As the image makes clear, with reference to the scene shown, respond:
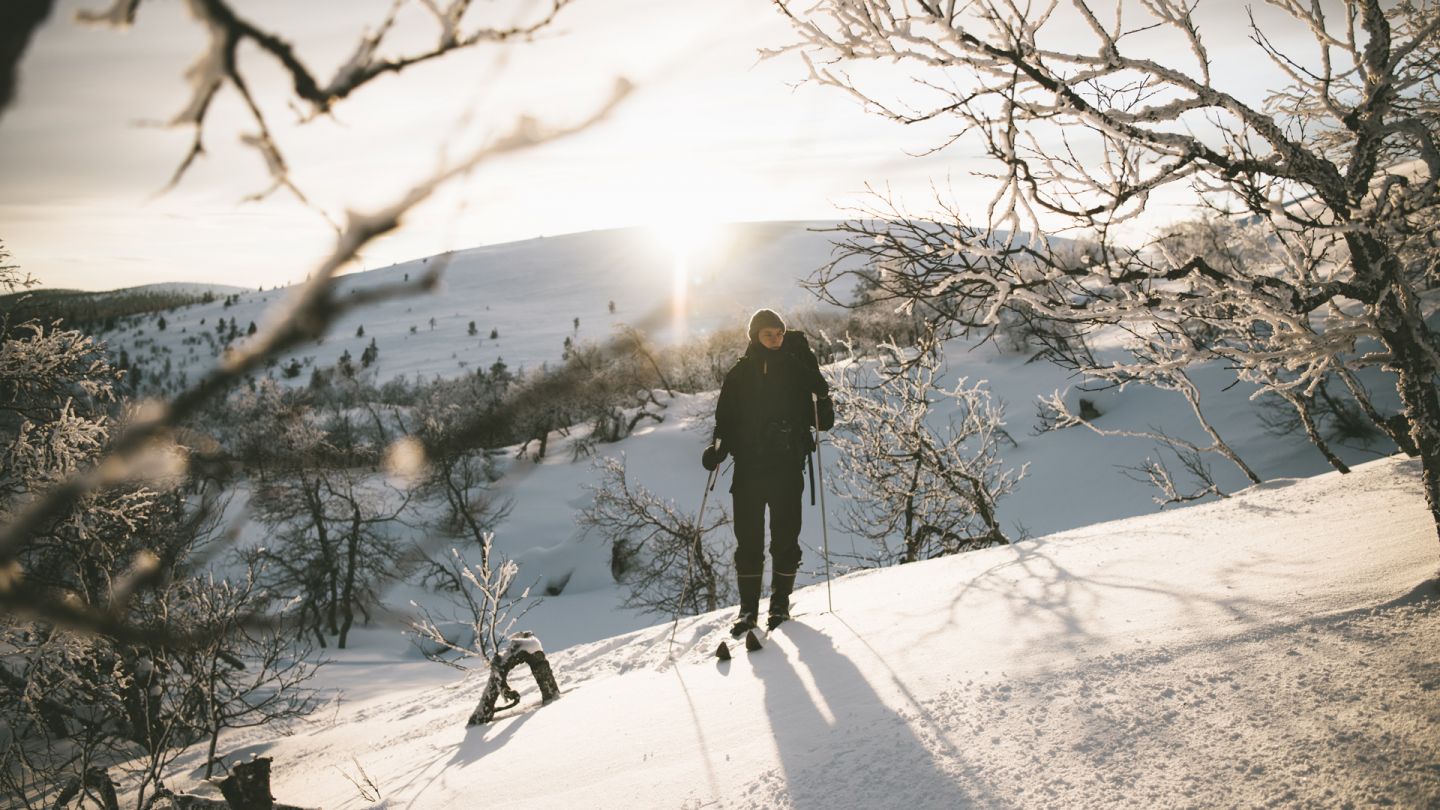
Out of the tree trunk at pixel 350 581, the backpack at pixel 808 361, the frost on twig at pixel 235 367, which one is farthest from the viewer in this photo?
the tree trunk at pixel 350 581

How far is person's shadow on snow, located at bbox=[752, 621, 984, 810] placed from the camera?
1.91 metres

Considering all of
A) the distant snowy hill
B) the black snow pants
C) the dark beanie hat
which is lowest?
the black snow pants

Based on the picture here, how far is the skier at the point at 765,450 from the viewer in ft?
13.6

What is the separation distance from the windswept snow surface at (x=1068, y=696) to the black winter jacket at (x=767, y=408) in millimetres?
1049

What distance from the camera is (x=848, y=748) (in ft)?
7.25

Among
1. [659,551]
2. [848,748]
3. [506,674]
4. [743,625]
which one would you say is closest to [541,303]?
[659,551]

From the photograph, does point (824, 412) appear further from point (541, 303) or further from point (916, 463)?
point (541, 303)

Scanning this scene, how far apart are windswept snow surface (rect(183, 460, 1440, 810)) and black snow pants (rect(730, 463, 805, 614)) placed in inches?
11.7

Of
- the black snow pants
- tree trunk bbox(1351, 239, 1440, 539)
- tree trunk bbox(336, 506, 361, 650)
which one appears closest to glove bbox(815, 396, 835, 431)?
the black snow pants

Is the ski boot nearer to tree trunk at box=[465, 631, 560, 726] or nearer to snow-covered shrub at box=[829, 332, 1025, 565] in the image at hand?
tree trunk at box=[465, 631, 560, 726]

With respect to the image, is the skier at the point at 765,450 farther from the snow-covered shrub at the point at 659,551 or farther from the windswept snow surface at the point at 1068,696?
the snow-covered shrub at the point at 659,551

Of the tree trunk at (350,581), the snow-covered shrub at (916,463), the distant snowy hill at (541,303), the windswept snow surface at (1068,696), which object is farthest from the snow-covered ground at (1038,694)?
the distant snowy hill at (541,303)

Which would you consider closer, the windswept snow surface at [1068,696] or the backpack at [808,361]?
the windswept snow surface at [1068,696]

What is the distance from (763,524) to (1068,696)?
7.14ft
